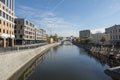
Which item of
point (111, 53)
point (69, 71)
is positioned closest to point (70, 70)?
point (69, 71)

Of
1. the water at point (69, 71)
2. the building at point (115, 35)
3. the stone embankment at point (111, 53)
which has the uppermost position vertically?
the building at point (115, 35)

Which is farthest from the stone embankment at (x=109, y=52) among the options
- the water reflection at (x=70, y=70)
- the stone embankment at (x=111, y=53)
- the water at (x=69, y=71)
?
the water at (x=69, y=71)

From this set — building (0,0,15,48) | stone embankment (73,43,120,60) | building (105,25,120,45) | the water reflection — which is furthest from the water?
building (105,25,120,45)

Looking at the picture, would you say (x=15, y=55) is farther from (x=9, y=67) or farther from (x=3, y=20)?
(x=3, y=20)

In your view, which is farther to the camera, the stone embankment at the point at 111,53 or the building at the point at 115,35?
the building at the point at 115,35

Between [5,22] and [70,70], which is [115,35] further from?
[70,70]

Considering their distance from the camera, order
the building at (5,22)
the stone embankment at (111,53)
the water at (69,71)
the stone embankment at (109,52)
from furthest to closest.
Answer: the building at (5,22) → the stone embankment at (109,52) → the stone embankment at (111,53) → the water at (69,71)

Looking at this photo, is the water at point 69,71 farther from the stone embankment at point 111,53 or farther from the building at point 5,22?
the building at point 5,22

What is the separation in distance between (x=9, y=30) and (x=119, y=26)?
74.2 m

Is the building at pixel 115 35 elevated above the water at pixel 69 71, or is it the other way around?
the building at pixel 115 35

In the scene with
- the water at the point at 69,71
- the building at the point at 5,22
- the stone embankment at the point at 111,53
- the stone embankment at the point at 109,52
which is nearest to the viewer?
the water at the point at 69,71

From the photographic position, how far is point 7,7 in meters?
58.9

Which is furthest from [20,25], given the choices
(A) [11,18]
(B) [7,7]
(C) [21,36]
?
(B) [7,7]

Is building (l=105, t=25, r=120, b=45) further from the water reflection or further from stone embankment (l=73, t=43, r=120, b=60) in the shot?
the water reflection
